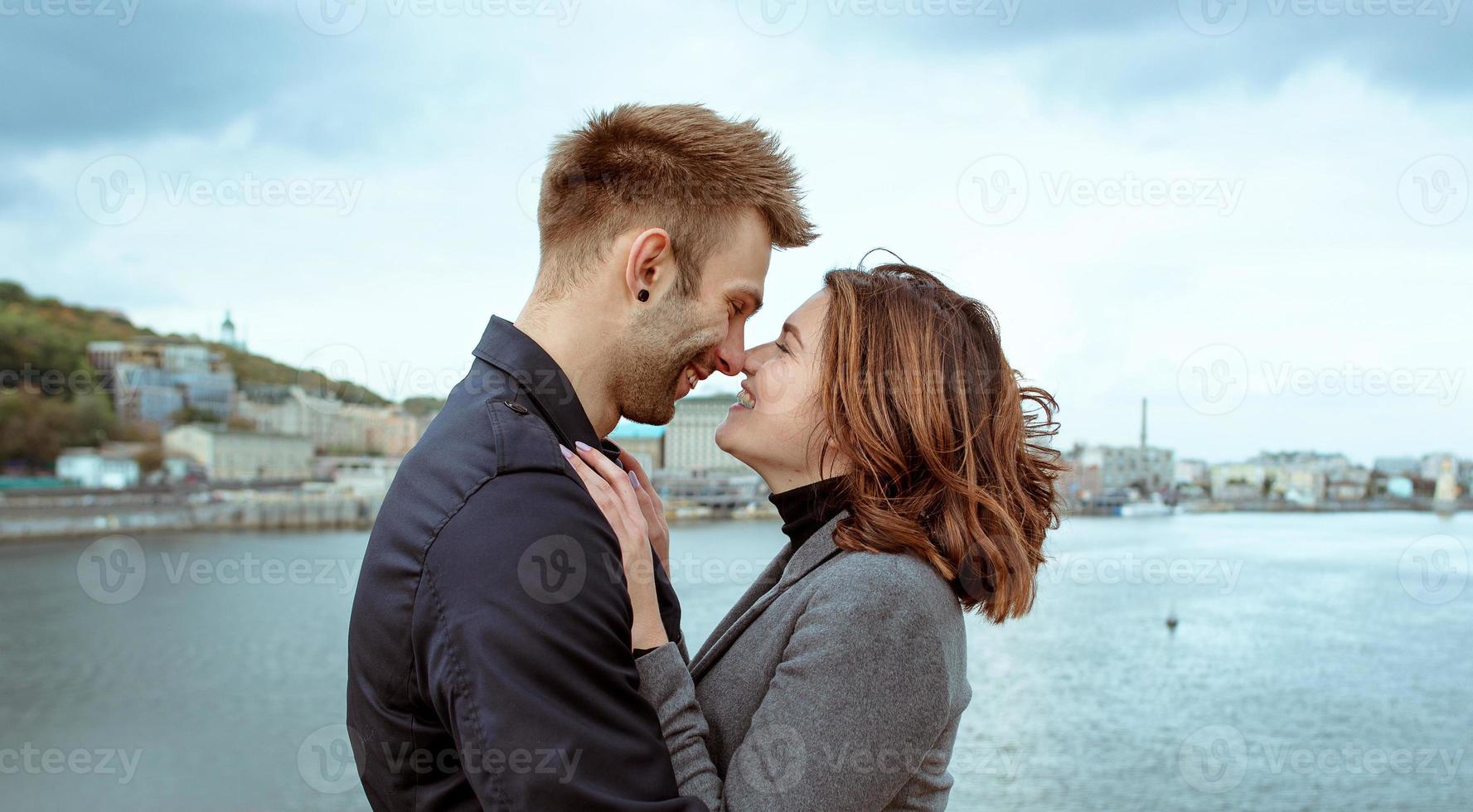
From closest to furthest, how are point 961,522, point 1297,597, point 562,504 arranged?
point 562,504 < point 961,522 < point 1297,597

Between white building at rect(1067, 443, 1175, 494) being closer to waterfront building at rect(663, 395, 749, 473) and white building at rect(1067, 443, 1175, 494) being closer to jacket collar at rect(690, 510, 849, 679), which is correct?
waterfront building at rect(663, 395, 749, 473)

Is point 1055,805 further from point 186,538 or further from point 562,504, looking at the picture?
point 186,538

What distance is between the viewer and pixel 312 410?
7681 centimetres

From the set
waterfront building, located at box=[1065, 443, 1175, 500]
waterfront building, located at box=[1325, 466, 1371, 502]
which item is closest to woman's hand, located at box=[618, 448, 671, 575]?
waterfront building, located at box=[1065, 443, 1175, 500]

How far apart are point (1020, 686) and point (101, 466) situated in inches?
2342

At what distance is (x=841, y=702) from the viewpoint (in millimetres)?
1476

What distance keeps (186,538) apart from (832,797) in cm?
6429

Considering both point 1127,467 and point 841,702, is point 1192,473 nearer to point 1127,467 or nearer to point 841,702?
point 1127,467

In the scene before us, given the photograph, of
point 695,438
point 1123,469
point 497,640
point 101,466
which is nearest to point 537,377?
point 497,640

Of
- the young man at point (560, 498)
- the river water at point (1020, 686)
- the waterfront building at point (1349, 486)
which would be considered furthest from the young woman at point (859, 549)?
the waterfront building at point (1349, 486)

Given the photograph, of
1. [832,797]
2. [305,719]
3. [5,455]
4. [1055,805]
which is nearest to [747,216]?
[832,797]

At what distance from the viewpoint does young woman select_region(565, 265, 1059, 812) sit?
4.86 feet

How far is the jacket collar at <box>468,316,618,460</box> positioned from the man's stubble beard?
10cm

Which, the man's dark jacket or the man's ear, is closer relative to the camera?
the man's dark jacket
